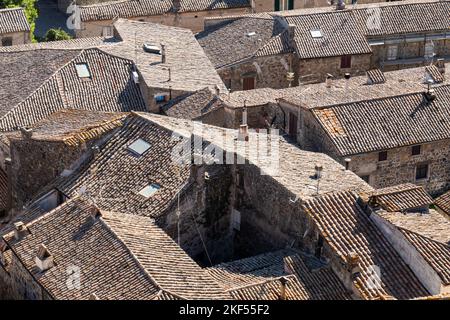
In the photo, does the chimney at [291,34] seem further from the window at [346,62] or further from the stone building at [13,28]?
the stone building at [13,28]

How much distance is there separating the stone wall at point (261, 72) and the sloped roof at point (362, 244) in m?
20.8

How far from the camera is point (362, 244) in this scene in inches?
1508

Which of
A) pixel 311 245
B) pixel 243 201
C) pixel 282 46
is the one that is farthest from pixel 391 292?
pixel 282 46

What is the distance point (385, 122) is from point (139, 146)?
1258 cm

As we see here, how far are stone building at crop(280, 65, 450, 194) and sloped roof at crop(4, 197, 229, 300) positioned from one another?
11.8 metres

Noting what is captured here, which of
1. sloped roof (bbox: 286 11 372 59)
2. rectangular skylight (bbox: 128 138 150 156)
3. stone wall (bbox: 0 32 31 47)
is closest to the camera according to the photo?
rectangular skylight (bbox: 128 138 150 156)

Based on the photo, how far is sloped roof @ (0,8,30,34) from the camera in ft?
216

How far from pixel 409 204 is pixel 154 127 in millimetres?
11279

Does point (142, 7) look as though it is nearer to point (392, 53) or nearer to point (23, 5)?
point (23, 5)

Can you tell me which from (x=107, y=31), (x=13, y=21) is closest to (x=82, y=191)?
(x=107, y=31)

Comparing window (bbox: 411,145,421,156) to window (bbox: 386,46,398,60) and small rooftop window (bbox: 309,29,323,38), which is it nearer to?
small rooftop window (bbox: 309,29,323,38)

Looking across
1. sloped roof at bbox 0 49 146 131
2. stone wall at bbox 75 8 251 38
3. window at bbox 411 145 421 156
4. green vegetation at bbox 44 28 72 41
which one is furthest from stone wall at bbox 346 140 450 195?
green vegetation at bbox 44 28 72 41

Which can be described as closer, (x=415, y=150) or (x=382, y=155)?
(x=382, y=155)

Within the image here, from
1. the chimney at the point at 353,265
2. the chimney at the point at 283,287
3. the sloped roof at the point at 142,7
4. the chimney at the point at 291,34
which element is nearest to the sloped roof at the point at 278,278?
the chimney at the point at 283,287
